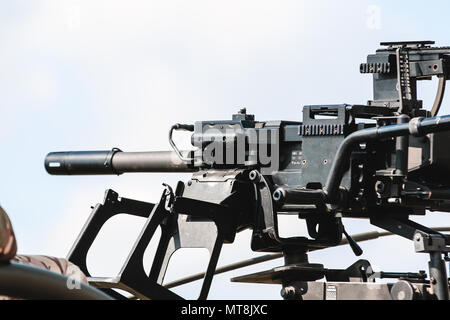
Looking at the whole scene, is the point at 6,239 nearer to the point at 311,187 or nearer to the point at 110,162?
the point at 311,187

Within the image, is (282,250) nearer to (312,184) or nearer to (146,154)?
(312,184)

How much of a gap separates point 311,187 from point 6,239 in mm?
5110

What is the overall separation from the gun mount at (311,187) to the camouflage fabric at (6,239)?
169 inches

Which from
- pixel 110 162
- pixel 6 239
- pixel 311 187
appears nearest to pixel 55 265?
pixel 6 239

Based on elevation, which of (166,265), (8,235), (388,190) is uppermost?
(8,235)

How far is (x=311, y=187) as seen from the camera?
→ 808cm

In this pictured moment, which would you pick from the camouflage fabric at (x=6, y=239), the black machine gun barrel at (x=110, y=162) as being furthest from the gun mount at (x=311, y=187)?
the camouflage fabric at (x=6, y=239)

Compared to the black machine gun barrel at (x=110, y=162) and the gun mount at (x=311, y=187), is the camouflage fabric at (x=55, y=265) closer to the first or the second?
the gun mount at (x=311, y=187)

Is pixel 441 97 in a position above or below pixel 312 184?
above
